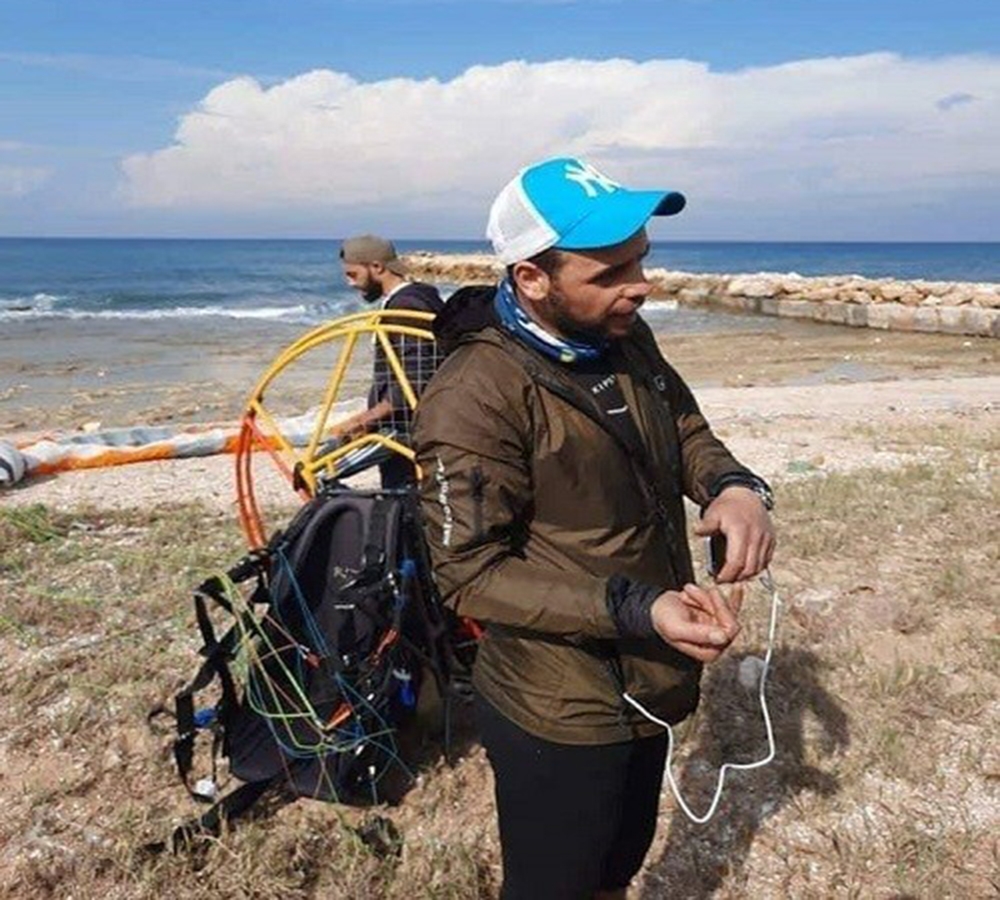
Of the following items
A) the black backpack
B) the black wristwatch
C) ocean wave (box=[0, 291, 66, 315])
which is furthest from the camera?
ocean wave (box=[0, 291, 66, 315])

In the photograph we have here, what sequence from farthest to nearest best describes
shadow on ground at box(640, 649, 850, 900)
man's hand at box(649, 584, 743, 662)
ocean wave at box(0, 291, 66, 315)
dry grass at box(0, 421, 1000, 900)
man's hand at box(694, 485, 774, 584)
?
ocean wave at box(0, 291, 66, 315) < shadow on ground at box(640, 649, 850, 900) < dry grass at box(0, 421, 1000, 900) < man's hand at box(694, 485, 774, 584) < man's hand at box(649, 584, 743, 662)

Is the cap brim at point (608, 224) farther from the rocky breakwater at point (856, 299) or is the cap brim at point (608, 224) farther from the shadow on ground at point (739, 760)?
the rocky breakwater at point (856, 299)

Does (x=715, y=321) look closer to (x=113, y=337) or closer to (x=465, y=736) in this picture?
(x=113, y=337)

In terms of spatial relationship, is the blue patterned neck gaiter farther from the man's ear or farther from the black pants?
the black pants

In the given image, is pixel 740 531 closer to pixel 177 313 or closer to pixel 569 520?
pixel 569 520

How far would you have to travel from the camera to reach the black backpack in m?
3.10

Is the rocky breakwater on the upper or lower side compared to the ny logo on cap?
lower

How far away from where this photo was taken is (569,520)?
74.0 inches

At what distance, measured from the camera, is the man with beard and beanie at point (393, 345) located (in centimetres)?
414

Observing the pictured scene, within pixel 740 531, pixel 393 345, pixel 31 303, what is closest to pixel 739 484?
pixel 740 531

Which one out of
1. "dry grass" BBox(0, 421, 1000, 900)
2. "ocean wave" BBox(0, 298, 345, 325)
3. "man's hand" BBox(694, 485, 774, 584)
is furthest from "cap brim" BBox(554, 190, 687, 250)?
"ocean wave" BBox(0, 298, 345, 325)

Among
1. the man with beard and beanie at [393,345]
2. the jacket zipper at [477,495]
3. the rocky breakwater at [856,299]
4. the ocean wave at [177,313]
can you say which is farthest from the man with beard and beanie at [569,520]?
the ocean wave at [177,313]

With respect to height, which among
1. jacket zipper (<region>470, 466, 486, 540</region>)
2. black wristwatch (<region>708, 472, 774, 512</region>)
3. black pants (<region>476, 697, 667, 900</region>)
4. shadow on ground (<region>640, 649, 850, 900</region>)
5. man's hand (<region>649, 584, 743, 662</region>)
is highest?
jacket zipper (<region>470, 466, 486, 540</region>)

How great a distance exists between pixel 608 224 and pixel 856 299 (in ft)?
101
